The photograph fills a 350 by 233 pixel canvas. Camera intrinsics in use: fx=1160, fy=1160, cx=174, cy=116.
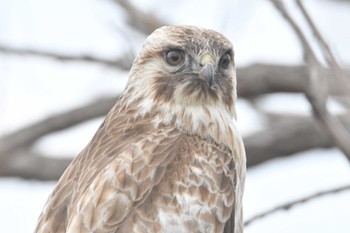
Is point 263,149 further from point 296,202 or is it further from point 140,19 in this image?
point 296,202

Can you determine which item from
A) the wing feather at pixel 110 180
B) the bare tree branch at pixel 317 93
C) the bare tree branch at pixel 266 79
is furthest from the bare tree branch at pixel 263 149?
the bare tree branch at pixel 317 93

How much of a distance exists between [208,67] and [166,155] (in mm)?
552

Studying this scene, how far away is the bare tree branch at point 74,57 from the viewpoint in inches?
290

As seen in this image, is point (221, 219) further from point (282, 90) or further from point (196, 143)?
point (282, 90)

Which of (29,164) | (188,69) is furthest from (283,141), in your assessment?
(188,69)

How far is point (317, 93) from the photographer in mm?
4484

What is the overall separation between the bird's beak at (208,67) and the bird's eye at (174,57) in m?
0.17

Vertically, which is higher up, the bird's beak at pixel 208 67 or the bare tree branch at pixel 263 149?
the bird's beak at pixel 208 67

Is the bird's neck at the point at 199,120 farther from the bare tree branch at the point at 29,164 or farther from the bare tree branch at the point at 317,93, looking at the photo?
the bare tree branch at the point at 29,164

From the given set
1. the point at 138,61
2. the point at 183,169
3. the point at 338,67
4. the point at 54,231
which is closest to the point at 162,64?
the point at 138,61

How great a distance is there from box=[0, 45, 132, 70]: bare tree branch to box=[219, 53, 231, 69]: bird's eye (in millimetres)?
1044

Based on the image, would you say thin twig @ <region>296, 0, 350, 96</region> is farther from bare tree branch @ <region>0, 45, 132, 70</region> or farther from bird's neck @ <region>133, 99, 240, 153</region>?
bare tree branch @ <region>0, 45, 132, 70</region>

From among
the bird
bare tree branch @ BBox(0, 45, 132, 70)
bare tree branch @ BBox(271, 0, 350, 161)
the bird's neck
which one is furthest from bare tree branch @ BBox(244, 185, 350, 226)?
bare tree branch @ BBox(0, 45, 132, 70)

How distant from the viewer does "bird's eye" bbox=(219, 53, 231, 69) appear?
250 inches
